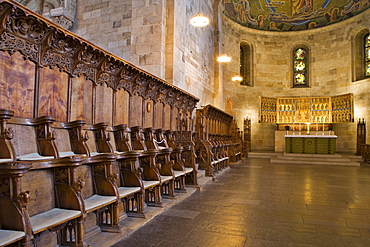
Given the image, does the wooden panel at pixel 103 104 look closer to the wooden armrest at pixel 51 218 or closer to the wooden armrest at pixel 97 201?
the wooden armrest at pixel 97 201

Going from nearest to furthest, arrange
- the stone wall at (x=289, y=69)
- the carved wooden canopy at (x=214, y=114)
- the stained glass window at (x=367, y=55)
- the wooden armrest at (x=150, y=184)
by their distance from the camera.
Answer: the wooden armrest at (x=150, y=184) < the carved wooden canopy at (x=214, y=114) < the stained glass window at (x=367, y=55) < the stone wall at (x=289, y=69)

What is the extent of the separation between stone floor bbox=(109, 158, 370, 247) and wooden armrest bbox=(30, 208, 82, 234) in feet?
2.18

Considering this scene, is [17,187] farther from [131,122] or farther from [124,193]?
[131,122]

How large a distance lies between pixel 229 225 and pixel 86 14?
338 inches

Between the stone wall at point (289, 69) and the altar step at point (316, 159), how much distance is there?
4.19 metres

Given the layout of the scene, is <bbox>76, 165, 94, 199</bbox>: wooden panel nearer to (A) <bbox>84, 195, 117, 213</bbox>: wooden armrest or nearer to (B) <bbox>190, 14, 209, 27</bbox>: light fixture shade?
(A) <bbox>84, 195, 117, 213</bbox>: wooden armrest

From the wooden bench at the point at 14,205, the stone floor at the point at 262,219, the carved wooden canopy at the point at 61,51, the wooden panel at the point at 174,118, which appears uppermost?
the carved wooden canopy at the point at 61,51

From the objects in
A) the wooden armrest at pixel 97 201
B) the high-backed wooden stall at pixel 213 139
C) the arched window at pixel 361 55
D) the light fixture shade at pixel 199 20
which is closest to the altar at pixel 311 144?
the high-backed wooden stall at pixel 213 139

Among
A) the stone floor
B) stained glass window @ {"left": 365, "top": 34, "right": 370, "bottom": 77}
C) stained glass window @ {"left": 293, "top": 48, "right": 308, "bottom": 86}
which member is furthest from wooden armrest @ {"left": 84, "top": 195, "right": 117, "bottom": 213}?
stained glass window @ {"left": 293, "top": 48, "right": 308, "bottom": 86}

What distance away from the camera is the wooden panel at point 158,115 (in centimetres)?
654

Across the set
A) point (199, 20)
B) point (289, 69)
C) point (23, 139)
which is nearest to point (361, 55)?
point (289, 69)

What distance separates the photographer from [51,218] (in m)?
2.30

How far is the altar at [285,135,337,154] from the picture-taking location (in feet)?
42.2

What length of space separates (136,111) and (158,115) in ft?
3.59
